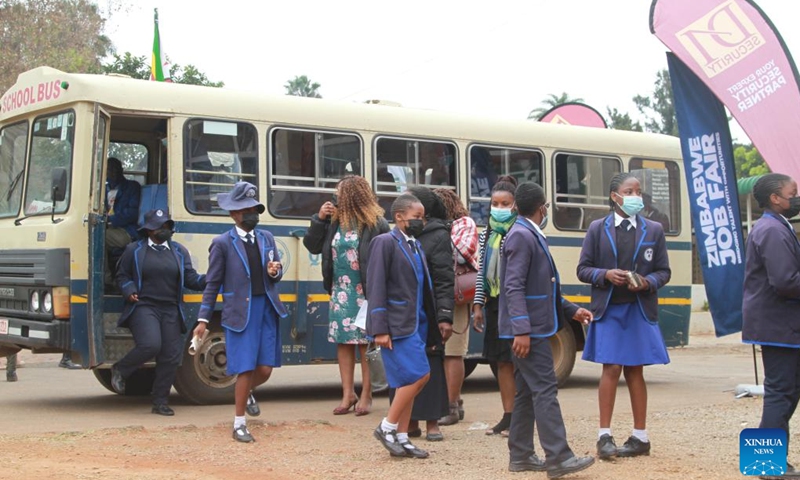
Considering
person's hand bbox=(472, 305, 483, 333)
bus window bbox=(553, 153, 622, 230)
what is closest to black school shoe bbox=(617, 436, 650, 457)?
person's hand bbox=(472, 305, 483, 333)

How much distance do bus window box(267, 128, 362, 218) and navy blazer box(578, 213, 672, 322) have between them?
4056 mm

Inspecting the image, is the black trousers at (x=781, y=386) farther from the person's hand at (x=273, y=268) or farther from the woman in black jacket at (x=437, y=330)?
the person's hand at (x=273, y=268)

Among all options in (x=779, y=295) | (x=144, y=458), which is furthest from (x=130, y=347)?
(x=779, y=295)

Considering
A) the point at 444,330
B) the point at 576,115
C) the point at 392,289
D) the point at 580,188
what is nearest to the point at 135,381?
the point at 444,330

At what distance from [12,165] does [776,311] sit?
7.27 meters

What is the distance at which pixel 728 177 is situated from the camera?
36.8ft

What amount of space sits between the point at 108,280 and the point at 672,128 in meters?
64.4

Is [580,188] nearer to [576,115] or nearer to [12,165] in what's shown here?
[576,115]

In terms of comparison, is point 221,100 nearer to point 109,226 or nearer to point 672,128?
point 109,226

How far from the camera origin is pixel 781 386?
6.59 m

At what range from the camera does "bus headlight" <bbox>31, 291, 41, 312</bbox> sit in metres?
9.55

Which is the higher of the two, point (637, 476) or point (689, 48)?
point (689, 48)

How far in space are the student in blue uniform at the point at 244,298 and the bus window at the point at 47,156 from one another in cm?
227

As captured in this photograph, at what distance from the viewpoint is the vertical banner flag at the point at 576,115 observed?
17.8 m
